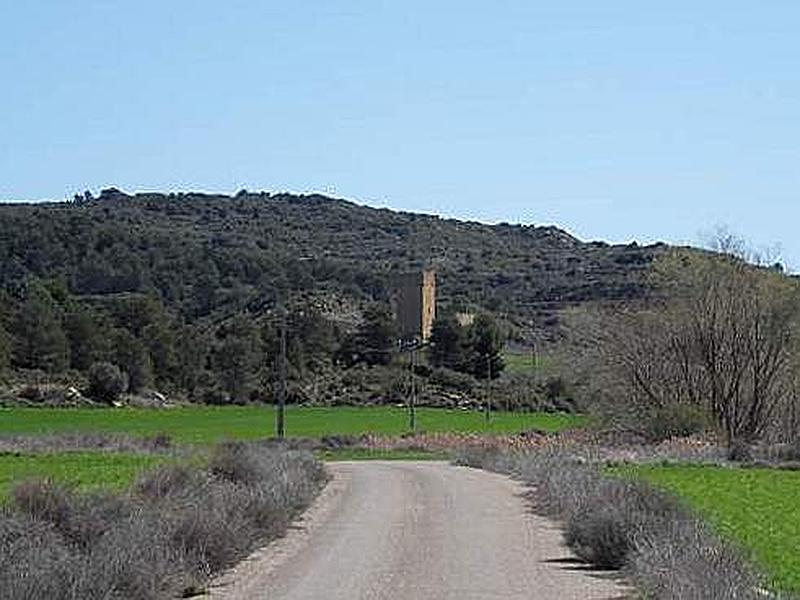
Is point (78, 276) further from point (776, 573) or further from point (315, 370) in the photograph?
point (776, 573)

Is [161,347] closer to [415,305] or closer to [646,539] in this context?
[415,305]

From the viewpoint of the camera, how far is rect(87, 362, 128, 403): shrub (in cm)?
11362

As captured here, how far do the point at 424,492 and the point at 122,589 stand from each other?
25.3 m

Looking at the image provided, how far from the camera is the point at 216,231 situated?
575 feet

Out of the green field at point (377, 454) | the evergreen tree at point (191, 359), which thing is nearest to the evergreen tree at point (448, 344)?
the evergreen tree at point (191, 359)

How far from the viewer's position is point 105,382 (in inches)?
4505

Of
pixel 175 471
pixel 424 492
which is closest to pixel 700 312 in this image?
pixel 424 492

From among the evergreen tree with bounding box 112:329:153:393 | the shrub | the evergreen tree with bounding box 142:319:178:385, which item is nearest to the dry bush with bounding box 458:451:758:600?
the shrub

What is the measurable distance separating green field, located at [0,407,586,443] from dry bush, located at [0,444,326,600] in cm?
4787

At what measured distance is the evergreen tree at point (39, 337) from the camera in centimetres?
11425

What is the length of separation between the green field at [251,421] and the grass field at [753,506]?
30877mm

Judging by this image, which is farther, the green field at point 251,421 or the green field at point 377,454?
the green field at point 251,421

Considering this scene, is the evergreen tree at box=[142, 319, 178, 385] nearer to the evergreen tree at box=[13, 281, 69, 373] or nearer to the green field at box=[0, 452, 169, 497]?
the evergreen tree at box=[13, 281, 69, 373]

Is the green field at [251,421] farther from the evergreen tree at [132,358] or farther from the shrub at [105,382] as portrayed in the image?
the evergreen tree at [132,358]
